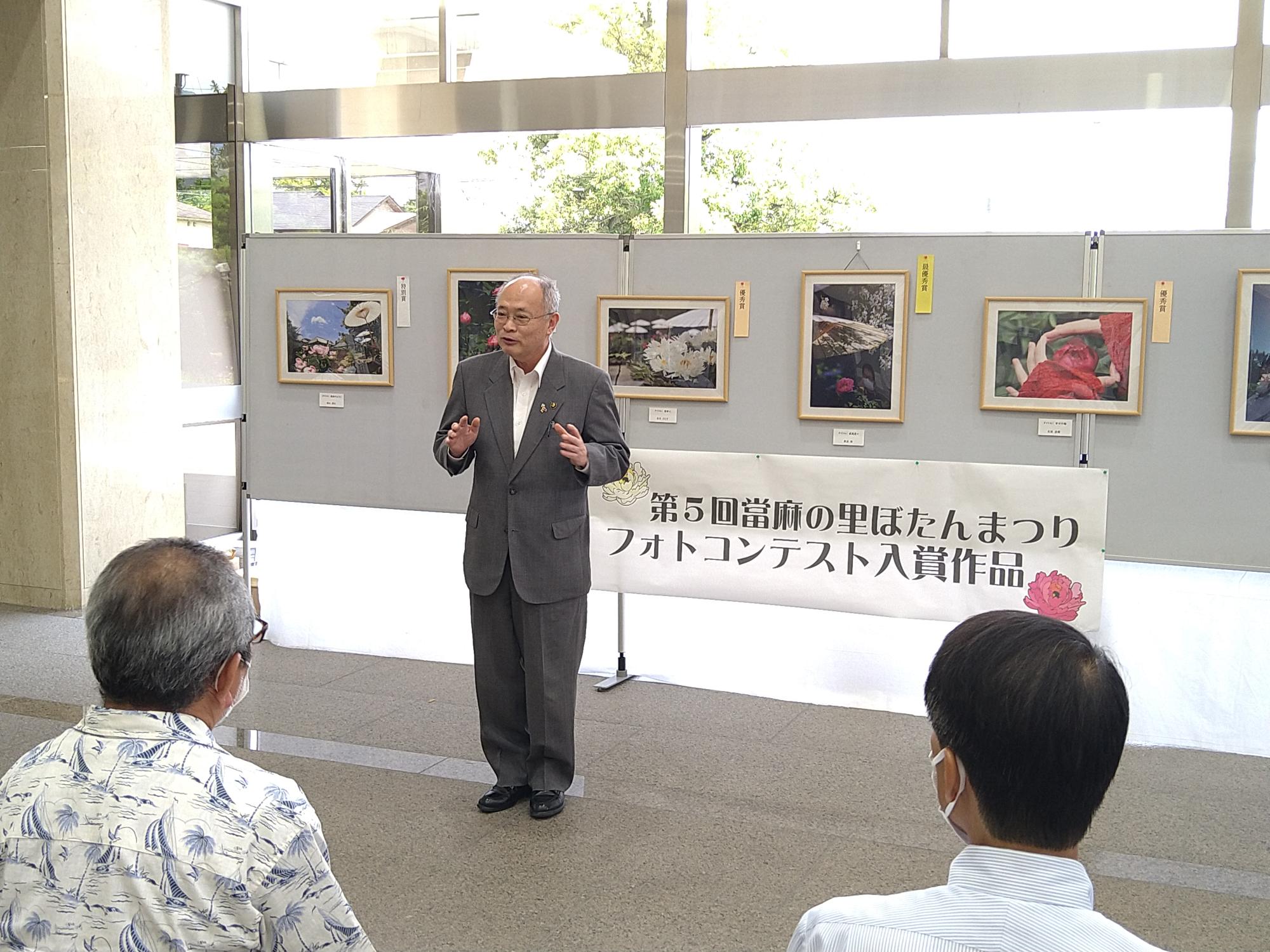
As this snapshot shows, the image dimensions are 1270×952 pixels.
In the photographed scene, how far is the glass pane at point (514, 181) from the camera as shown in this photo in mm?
7398

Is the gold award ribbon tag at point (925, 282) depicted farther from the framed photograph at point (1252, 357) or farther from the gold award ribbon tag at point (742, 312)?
the framed photograph at point (1252, 357)

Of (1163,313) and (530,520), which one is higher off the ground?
(1163,313)

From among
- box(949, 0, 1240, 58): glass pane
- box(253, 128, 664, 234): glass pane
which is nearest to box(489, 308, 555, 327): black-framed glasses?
box(253, 128, 664, 234): glass pane

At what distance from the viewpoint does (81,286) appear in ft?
23.4

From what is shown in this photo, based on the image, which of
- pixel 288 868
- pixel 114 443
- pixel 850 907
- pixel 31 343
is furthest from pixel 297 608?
pixel 850 907

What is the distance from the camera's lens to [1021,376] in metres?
5.29

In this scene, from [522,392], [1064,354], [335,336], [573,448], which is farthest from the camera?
[335,336]

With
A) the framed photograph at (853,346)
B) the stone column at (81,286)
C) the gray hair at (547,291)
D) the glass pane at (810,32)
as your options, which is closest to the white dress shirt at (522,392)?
the gray hair at (547,291)

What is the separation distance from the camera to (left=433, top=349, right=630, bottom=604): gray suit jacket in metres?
4.18

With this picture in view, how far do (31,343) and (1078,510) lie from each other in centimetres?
592

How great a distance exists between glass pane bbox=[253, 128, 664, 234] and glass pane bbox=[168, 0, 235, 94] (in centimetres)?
116

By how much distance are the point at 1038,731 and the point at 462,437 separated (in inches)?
118

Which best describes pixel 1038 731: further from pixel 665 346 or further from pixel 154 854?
pixel 665 346

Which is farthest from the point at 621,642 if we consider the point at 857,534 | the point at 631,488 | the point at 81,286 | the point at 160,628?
the point at 160,628
